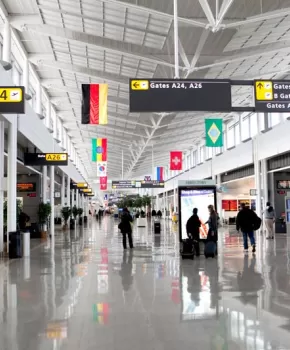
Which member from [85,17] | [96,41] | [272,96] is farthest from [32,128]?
[272,96]

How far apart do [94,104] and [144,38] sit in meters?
4.67

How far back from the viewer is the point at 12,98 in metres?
11.7

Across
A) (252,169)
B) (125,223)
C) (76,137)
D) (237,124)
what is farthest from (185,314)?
(76,137)

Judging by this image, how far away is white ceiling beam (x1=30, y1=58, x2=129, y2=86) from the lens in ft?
78.1

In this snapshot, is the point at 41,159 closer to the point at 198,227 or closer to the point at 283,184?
the point at 198,227

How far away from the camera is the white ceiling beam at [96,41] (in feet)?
62.8

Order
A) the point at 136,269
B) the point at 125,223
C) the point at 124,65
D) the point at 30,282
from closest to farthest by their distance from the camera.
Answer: the point at 30,282 → the point at 136,269 → the point at 125,223 → the point at 124,65

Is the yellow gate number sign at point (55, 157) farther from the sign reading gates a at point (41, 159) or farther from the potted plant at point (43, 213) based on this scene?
the potted plant at point (43, 213)

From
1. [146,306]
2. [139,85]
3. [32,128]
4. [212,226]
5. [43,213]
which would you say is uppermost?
[32,128]

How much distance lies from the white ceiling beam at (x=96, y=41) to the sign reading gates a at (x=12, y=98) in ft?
27.4

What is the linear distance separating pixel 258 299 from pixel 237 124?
94.0 ft

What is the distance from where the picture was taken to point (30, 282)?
9.30m

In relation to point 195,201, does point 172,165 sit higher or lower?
higher

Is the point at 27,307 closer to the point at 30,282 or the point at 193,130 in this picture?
the point at 30,282
